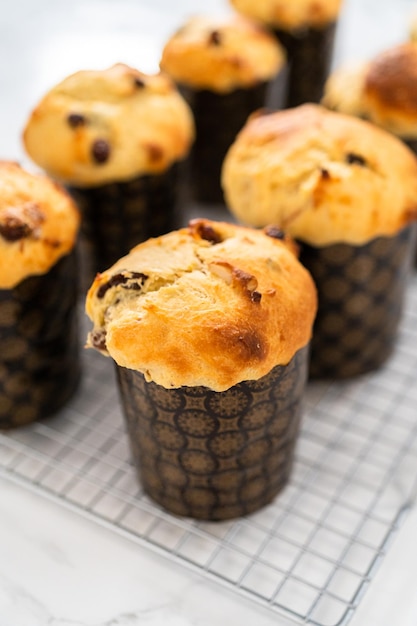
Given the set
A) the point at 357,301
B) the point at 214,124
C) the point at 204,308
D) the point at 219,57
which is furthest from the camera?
the point at 214,124

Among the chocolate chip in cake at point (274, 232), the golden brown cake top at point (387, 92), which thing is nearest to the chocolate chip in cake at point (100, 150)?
the chocolate chip in cake at point (274, 232)

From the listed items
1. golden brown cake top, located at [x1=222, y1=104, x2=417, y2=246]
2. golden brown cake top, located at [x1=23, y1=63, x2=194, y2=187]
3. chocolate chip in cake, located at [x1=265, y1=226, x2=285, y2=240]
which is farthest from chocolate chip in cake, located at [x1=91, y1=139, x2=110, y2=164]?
chocolate chip in cake, located at [x1=265, y1=226, x2=285, y2=240]

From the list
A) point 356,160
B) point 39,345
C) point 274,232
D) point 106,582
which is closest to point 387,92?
point 356,160

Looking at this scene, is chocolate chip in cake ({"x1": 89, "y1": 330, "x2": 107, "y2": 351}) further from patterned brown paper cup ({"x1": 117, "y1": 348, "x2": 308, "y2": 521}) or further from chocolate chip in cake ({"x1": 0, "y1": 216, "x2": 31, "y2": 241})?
chocolate chip in cake ({"x1": 0, "y1": 216, "x2": 31, "y2": 241})

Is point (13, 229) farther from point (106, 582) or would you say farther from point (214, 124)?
point (214, 124)

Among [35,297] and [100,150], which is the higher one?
[100,150]

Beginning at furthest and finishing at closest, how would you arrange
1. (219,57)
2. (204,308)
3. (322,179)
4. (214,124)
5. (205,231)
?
(214,124) < (219,57) < (322,179) < (205,231) < (204,308)
